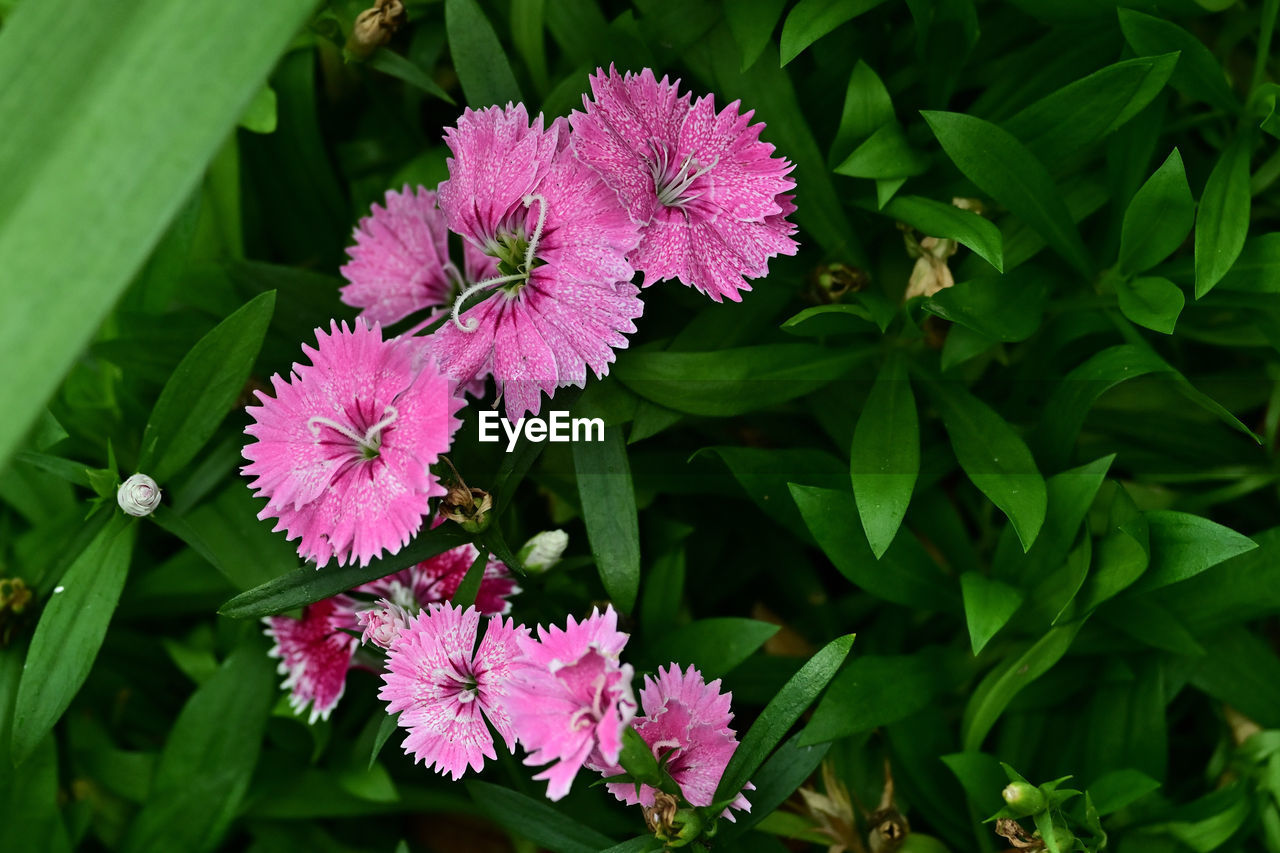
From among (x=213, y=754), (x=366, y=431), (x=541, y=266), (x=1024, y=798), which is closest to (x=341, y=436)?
(x=366, y=431)

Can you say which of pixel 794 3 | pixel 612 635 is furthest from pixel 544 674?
pixel 794 3

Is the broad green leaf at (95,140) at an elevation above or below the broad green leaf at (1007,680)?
above

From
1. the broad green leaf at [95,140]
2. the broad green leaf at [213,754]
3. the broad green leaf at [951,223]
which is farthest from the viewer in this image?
the broad green leaf at [213,754]

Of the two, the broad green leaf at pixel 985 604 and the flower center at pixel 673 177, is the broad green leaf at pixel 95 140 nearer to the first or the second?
the flower center at pixel 673 177

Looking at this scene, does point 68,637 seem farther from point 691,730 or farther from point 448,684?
point 691,730

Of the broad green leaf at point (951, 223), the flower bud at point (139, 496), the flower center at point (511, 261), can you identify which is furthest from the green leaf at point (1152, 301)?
the flower bud at point (139, 496)

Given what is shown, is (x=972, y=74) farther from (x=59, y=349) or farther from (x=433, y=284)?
(x=59, y=349)
